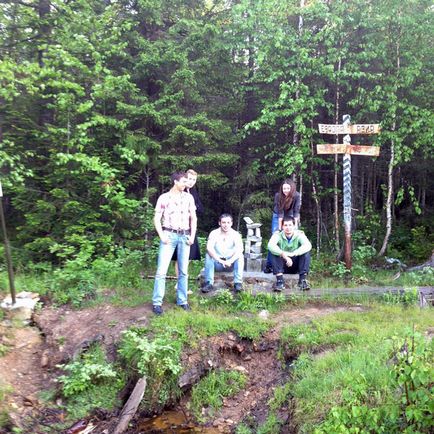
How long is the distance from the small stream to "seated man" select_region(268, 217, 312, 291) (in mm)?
2713

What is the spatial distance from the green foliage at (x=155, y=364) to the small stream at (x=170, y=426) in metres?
0.16

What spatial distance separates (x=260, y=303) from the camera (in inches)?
261

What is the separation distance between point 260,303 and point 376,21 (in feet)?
22.0

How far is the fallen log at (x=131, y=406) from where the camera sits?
461 centimetres

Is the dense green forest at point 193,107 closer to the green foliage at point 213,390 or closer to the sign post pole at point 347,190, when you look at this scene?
the sign post pole at point 347,190

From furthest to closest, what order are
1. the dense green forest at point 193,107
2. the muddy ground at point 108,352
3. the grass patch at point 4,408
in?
the dense green forest at point 193,107 → the muddy ground at point 108,352 → the grass patch at point 4,408

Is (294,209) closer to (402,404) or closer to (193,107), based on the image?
(193,107)

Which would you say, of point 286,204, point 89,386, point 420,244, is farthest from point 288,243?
point 420,244

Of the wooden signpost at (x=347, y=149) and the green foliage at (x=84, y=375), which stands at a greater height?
the wooden signpost at (x=347, y=149)

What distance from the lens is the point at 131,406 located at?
15.6ft

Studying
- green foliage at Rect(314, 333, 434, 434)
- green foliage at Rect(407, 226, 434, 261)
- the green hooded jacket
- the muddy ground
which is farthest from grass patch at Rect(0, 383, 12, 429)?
green foliage at Rect(407, 226, 434, 261)

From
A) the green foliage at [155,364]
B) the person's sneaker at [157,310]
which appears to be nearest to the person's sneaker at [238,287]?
the person's sneaker at [157,310]

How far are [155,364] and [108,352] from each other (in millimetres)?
825

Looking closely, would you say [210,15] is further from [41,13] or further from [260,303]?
[260,303]
